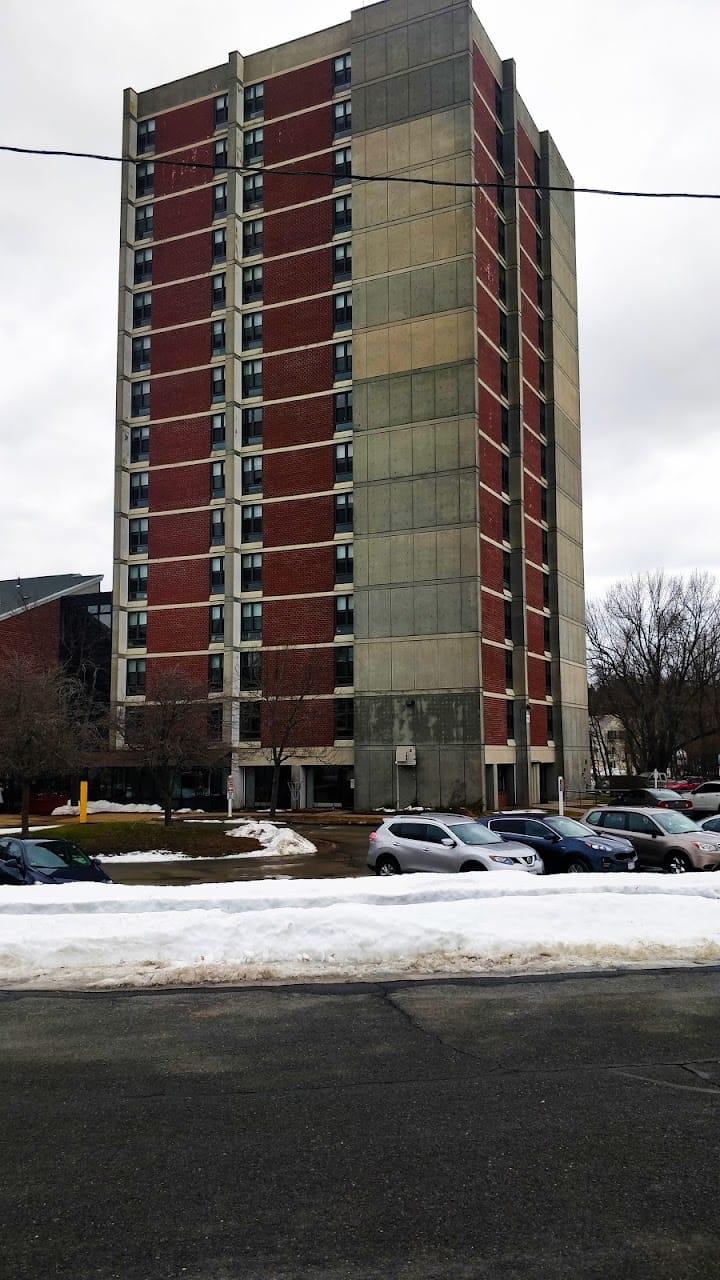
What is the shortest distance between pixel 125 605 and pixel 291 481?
13603 millimetres

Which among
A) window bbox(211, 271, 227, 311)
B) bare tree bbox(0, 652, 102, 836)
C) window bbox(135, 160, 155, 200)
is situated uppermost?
window bbox(135, 160, 155, 200)

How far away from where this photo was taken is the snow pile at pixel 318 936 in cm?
1177

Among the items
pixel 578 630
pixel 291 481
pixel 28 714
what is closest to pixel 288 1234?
pixel 28 714

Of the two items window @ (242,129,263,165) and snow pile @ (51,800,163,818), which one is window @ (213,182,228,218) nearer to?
window @ (242,129,263,165)

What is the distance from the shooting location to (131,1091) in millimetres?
7266

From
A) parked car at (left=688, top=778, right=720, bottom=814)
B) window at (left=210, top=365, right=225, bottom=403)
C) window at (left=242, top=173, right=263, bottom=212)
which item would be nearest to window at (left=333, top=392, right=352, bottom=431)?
window at (left=210, top=365, right=225, bottom=403)

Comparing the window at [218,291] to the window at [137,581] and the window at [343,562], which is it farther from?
the window at [343,562]

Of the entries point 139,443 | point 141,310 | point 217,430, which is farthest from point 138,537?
point 141,310

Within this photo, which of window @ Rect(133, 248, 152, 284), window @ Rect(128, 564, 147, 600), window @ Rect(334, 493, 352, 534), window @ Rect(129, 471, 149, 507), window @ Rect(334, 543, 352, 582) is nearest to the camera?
window @ Rect(334, 543, 352, 582)

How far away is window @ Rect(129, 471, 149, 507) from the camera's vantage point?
2441 inches

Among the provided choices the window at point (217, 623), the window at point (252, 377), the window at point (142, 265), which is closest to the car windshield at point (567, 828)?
the window at point (217, 623)

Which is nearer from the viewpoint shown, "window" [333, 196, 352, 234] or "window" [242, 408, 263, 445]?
"window" [333, 196, 352, 234]

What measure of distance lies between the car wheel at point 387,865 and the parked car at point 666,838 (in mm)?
5882

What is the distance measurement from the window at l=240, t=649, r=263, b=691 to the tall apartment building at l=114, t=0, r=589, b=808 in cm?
20
